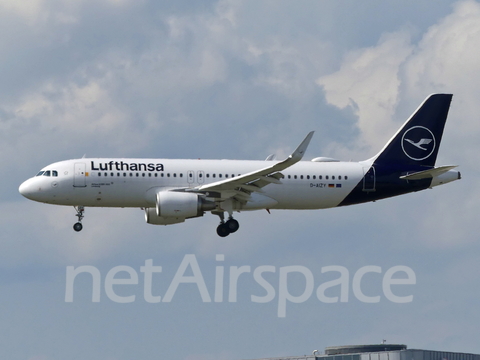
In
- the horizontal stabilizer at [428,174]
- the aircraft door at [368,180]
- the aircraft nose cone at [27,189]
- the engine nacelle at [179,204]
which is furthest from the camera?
the aircraft door at [368,180]

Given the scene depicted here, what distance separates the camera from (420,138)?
257 ft

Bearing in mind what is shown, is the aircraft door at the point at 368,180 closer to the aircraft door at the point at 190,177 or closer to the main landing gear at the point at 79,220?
the aircraft door at the point at 190,177

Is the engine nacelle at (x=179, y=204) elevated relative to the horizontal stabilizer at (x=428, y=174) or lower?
lower

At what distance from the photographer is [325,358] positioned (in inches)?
3031

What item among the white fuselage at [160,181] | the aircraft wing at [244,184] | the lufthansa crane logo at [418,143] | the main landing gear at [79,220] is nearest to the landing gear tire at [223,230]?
the white fuselage at [160,181]

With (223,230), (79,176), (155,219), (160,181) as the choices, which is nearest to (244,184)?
(223,230)

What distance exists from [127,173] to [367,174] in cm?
1679

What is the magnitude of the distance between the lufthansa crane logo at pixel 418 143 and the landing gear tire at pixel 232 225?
13.9 m

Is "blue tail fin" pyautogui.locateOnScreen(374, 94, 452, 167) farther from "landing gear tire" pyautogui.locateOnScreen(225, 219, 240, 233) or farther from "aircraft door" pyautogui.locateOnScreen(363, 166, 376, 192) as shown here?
"landing gear tire" pyautogui.locateOnScreen(225, 219, 240, 233)

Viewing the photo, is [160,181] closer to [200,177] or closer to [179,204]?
[179,204]

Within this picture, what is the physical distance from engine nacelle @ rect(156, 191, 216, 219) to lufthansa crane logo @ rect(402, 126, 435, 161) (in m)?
16.8

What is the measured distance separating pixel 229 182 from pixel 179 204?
11.6ft

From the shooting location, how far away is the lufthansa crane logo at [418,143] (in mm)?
77562

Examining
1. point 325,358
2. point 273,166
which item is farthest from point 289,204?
point 325,358
